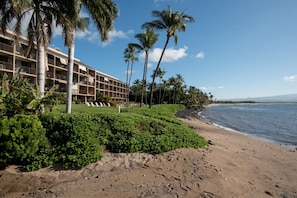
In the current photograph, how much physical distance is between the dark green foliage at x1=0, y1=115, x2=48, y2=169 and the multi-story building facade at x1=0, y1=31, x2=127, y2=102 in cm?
710

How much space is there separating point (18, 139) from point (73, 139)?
59.7 inches

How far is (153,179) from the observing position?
5.37 meters

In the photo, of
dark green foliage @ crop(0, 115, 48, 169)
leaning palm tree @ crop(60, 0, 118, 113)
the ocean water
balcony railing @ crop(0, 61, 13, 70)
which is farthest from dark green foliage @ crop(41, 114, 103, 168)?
balcony railing @ crop(0, 61, 13, 70)

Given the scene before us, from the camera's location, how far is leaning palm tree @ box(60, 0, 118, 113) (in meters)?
10.4

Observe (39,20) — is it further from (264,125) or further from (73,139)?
(264,125)

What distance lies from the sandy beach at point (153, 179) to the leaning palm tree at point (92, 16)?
6.56 metres

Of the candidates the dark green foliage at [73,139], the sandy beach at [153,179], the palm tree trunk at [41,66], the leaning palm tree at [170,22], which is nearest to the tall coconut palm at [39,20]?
the palm tree trunk at [41,66]

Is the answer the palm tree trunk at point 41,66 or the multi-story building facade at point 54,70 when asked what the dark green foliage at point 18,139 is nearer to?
the palm tree trunk at point 41,66

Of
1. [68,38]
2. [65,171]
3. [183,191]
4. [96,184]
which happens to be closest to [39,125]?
[65,171]

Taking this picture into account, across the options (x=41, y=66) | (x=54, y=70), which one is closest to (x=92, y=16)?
(x=41, y=66)

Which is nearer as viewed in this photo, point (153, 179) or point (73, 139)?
point (153, 179)

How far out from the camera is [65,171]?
18.7ft

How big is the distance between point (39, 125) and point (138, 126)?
12.0 ft

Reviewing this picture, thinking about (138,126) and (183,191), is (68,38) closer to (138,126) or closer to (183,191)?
(138,126)
